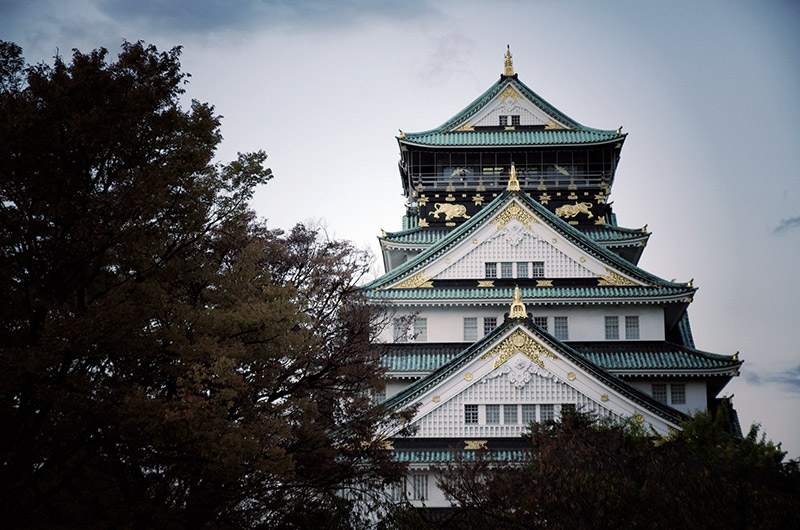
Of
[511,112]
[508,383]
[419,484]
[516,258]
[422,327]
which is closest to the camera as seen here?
[419,484]

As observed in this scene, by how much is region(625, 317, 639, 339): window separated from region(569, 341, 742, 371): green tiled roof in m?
0.56

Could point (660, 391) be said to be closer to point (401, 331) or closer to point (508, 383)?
point (508, 383)

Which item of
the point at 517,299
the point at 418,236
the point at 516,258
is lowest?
the point at 517,299

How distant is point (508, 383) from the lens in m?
28.3

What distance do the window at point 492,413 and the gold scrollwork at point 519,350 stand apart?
1.36m

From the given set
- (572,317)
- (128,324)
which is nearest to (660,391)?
(572,317)

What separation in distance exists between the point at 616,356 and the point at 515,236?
635 cm

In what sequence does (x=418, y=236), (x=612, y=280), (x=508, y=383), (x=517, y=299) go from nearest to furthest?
(x=508, y=383) < (x=517, y=299) < (x=612, y=280) < (x=418, y=236)

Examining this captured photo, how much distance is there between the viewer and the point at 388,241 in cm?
3781

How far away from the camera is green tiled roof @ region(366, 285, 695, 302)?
3300cm

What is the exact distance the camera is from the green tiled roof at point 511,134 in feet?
133

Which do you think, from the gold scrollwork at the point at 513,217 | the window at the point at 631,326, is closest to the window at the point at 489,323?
the gold scrollwork at the point at 513,217

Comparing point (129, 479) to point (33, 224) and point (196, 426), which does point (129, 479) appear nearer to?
point (196, 426)

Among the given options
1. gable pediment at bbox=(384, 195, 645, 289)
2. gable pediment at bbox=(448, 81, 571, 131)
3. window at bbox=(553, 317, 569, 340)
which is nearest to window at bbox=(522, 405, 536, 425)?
window at bbox=(553, 317, 569, 340)
